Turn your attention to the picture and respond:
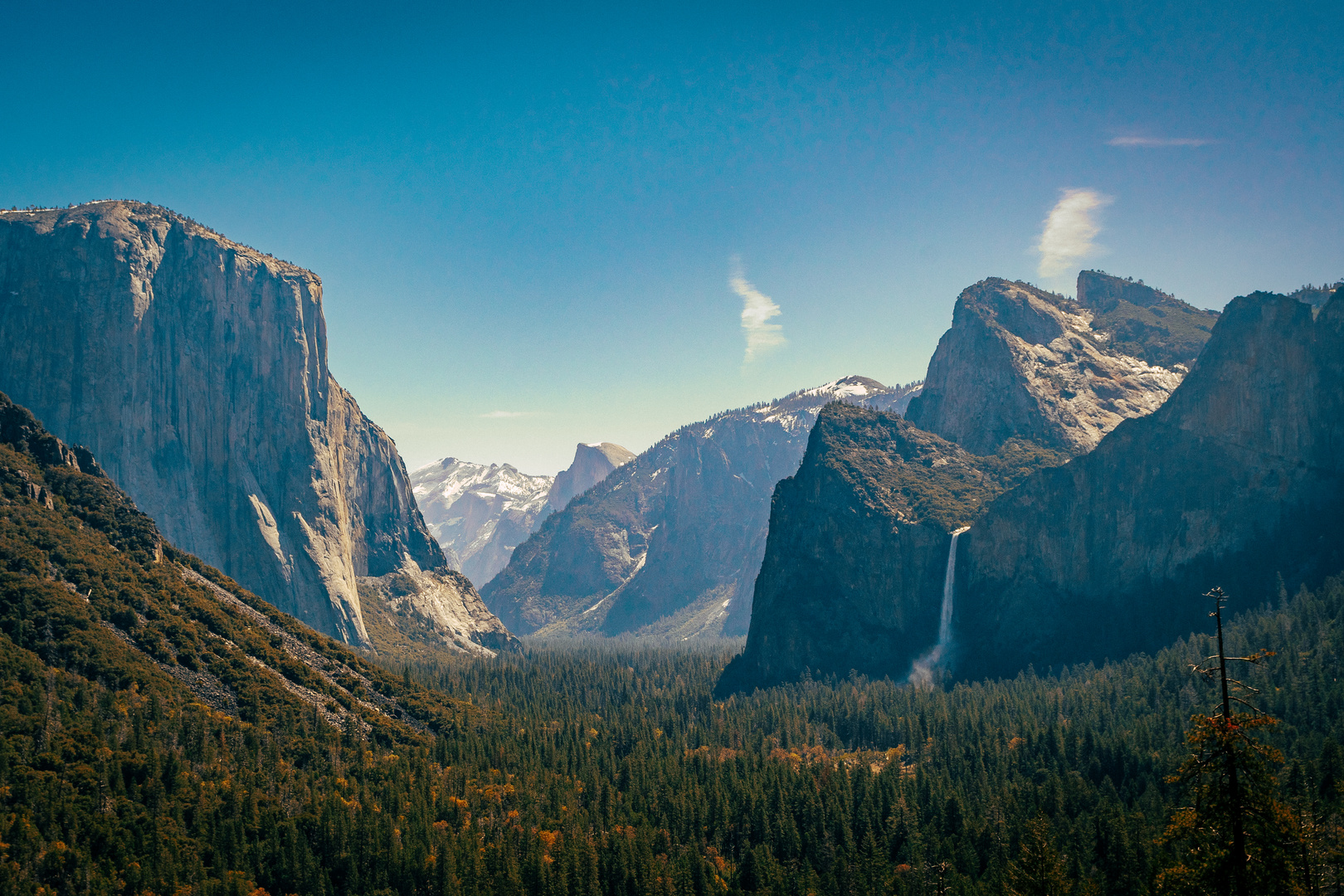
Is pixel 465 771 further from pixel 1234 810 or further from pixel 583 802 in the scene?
pixel 1234 810

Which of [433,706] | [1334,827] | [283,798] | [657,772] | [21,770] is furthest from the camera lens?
[433,706]

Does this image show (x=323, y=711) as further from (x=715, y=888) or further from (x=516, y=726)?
(x=715, y=888)

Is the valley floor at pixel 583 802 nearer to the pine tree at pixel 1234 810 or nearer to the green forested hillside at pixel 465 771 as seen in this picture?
the green forested hillside at pixel 465 771

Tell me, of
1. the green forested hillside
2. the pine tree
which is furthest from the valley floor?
the pine tree

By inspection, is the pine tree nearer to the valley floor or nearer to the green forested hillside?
the green forested hillside

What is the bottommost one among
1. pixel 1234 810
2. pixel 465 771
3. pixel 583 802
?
pixel 583 802

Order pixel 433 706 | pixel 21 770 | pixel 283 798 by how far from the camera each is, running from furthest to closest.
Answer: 1. pixel 433 706
2. pixel 283 798
3. pixel 21 770


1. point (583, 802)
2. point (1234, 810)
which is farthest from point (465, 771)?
point (1234, 810)

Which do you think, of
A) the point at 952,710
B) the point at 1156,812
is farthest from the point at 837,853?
the point at 952,710
